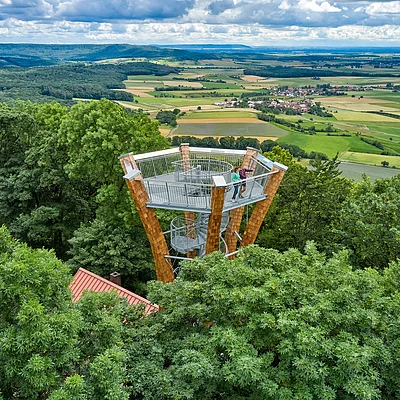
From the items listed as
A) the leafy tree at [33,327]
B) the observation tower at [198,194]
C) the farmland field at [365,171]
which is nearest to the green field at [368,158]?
the farmland field at [365,171]

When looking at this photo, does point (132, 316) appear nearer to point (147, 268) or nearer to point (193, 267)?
point (193, 267)

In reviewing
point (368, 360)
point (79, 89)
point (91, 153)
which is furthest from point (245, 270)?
point (79, 89)

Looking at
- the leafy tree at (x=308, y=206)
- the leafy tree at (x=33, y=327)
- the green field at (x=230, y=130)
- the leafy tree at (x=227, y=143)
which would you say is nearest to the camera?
the leafy tree at (x=33, y=327)

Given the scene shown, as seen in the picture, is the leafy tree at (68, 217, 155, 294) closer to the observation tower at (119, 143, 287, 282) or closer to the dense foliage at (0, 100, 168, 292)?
the dense foliage at (0, 100, 168, 292)

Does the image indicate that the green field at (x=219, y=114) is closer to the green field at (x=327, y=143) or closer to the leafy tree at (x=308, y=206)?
the green field at (x=327, y=143)

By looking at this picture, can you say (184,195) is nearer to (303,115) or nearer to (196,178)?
(196,178)

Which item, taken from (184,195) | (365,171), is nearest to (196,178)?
(184,195)
